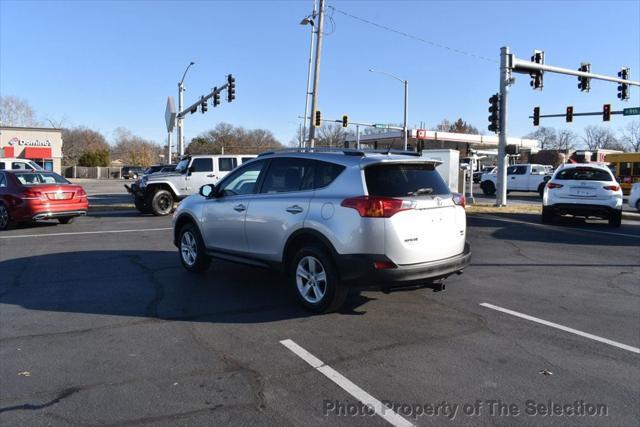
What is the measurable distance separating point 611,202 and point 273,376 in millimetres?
12764

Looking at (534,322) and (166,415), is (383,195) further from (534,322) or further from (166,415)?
(166,415)

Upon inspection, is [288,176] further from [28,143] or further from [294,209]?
[28,143]

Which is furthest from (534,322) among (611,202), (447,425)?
(611,202)

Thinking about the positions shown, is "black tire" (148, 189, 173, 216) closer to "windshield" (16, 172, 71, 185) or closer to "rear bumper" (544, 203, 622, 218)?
"windshield" (16, 172, 71, 185)

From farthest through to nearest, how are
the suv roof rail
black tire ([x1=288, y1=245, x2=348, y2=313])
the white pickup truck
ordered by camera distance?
1. the white pickup truck
2. the suv roof rail
3. black tire ([x1=288, y1=245, x2=348, y2=313])

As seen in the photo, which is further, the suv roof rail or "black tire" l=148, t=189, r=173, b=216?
"black tire" l=148, t=189, r=173, b=216

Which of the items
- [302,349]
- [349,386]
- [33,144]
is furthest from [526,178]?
[33,144]

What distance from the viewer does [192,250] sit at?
296 inches

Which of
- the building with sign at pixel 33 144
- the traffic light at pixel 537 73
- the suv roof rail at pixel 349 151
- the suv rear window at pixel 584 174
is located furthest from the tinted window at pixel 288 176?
the building with sign at pixel 33 144

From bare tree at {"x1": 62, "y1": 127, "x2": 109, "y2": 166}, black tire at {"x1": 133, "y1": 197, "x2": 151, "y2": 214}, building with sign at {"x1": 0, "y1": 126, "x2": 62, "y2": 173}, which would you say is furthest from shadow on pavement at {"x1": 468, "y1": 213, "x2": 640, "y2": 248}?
bare tree at {"x1": 62, "y1": 127, "x2": 109, "y2": 166}

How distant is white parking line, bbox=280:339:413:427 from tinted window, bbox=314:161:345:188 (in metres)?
1.73

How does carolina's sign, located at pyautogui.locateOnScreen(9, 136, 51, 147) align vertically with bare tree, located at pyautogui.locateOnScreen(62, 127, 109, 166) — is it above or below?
below

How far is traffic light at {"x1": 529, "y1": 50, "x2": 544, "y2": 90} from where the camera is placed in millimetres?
21359

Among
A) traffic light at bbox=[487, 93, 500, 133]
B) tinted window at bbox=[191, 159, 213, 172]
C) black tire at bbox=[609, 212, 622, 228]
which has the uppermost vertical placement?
traffic light at bbox=[487, 93, 500, 133]
